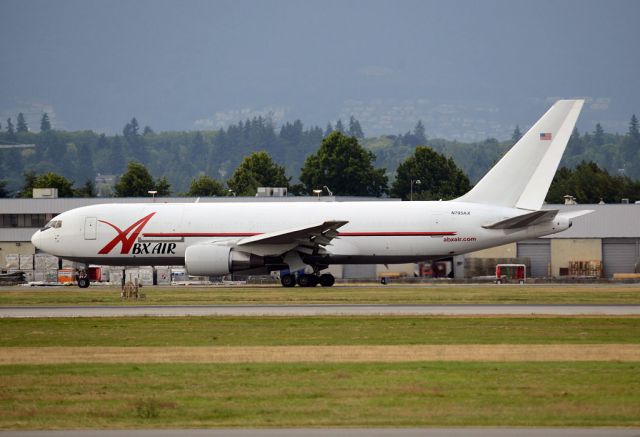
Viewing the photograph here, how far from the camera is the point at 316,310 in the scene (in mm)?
34438

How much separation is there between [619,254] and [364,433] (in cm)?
6197

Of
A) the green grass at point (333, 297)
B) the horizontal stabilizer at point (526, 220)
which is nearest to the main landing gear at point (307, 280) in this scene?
the green grass at point (333, 297)

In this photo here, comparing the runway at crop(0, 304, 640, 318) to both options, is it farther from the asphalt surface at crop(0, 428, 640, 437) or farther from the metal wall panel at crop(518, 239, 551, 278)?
the metal wall panel at crop(518, 239, 551, 278)

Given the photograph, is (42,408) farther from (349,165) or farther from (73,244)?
(349,165)

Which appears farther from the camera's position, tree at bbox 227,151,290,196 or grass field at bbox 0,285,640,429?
tree at bbox 227,151,290,196

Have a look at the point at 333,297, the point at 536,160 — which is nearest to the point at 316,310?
the point at 333,297

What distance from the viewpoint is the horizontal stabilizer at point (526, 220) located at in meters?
48.0

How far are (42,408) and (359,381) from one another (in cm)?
537

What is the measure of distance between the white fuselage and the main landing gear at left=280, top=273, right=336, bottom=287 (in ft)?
3.57

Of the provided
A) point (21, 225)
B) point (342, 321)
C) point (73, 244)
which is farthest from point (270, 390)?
point (21, 225)

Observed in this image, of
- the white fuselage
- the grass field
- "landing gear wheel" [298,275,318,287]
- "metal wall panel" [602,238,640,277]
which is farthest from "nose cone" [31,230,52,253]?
"metal wall panel" [602,238,640,277]

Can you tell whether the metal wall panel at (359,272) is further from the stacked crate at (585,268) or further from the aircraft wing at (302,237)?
the aircraft wing at (302,237)

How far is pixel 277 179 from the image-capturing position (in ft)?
495

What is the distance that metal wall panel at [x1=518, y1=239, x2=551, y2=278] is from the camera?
7350 centimetres
